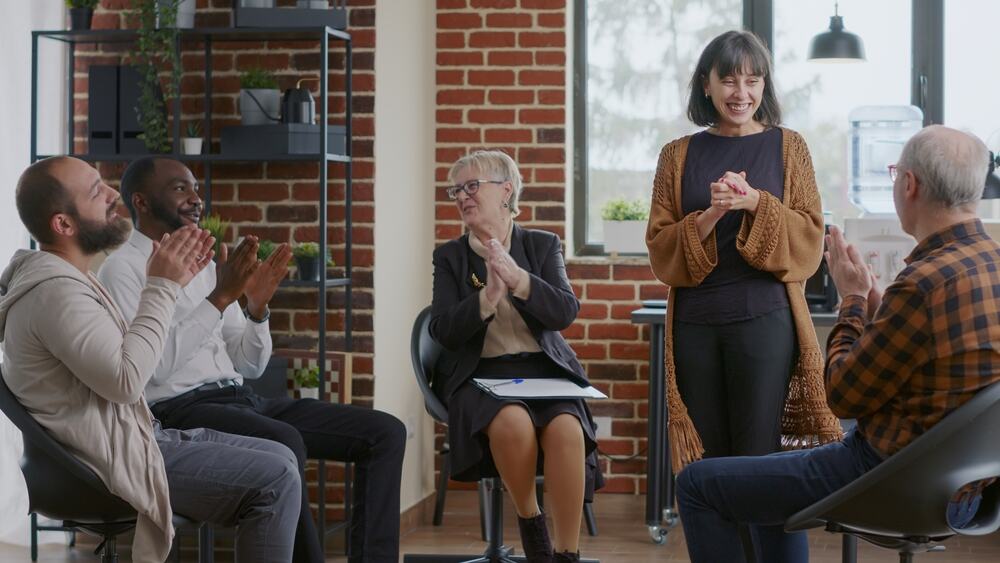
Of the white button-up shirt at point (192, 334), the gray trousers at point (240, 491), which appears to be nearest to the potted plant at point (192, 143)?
the white button-up shirt at point (192, 334)

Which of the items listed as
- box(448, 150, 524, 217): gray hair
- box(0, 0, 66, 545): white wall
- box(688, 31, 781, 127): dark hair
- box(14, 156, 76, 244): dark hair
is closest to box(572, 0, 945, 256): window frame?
box(448, 150, 524, 217): gray hair

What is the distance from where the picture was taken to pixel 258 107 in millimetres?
3998

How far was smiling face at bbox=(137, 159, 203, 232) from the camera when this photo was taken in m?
3.21

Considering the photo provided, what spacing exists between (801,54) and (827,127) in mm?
317

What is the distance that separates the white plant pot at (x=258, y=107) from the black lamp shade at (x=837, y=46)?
212cm

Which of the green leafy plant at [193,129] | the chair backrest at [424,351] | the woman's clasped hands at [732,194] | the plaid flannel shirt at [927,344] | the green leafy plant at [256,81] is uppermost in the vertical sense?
the green leafy plant at [256,81]

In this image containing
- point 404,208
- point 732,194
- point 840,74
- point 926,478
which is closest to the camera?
point 926,478

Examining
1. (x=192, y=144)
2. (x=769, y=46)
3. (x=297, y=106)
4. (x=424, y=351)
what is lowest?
(x=424, y=351)

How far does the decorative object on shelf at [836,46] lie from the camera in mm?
4723

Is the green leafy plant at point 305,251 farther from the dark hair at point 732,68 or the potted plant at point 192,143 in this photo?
the dark hair at point 732,68

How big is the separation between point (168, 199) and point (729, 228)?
1448mm

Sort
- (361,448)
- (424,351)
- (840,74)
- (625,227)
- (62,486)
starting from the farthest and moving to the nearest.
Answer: (840,74)
(625,227)
(424,351)
(361,448)
(62,486)

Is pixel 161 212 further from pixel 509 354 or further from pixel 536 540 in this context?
pixel 536 540

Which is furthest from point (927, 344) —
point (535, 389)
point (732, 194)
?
point (535, 389)
